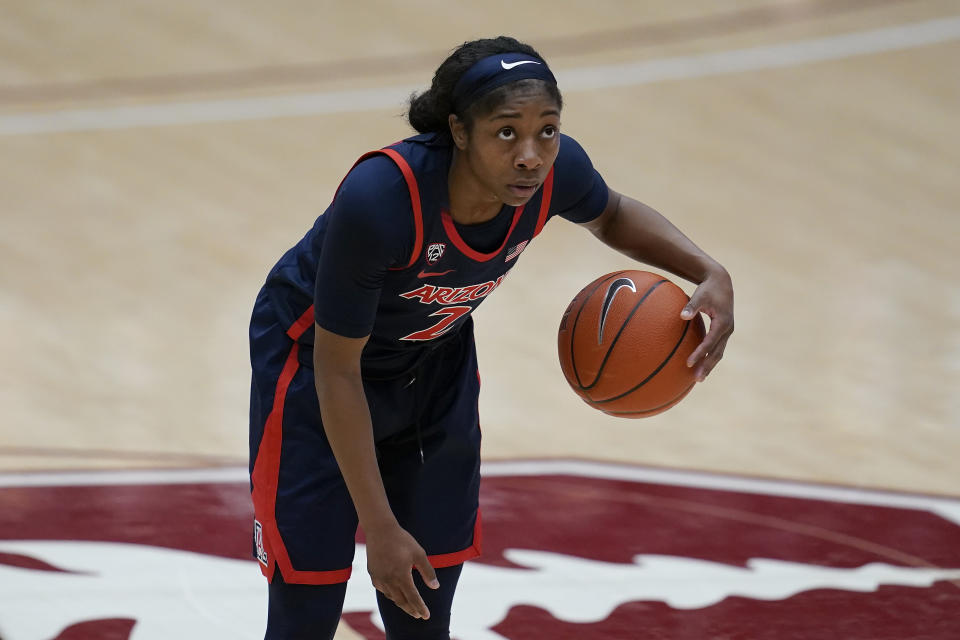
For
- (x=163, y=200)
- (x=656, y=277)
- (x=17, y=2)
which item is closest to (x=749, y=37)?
(x=163, y=200)

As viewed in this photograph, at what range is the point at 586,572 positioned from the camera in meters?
3.81

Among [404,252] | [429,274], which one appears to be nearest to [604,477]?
[429,274]

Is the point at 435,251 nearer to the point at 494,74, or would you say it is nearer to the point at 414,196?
the point at 414,196

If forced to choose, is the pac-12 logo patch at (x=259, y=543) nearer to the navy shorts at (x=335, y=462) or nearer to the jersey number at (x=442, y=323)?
the navy shorts at (x=335, y=462)

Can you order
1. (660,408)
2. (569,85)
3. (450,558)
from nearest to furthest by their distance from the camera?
(450,558)
(660,408)
(569,85)

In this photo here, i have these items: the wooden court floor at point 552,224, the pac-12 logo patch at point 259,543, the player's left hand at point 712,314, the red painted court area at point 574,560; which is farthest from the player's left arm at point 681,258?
the wooden court floor at point 552,224

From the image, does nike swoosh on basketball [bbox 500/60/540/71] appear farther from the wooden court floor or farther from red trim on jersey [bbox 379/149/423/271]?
the wooden court floor

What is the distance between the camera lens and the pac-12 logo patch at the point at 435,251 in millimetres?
2281

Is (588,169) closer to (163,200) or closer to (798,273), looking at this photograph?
(798,273)

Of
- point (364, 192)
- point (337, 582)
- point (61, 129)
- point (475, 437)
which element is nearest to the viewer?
point (364, 192)

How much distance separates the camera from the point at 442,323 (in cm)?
254

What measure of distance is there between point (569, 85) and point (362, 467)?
6376 millimetres

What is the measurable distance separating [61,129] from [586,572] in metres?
5.64

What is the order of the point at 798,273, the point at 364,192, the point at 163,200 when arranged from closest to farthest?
the point at 364,192 → the point at 798,273 → the point at 163,200
